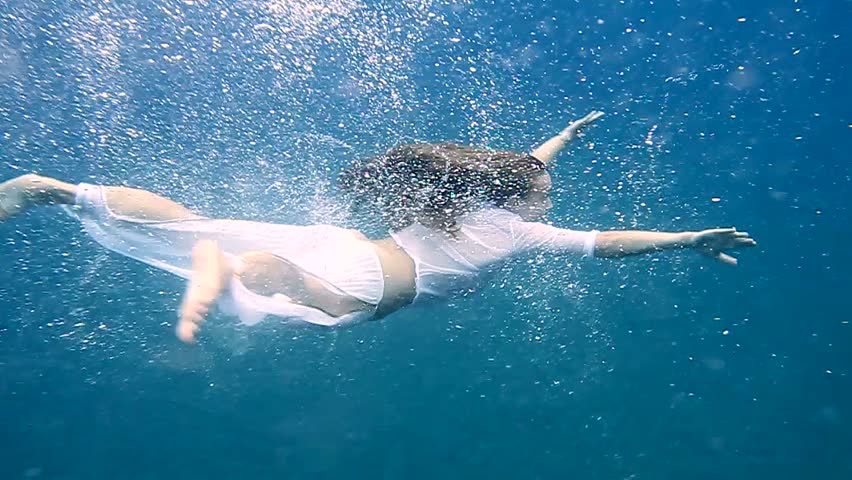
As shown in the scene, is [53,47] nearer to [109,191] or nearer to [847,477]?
[109,191]

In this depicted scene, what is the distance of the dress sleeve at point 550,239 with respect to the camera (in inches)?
208

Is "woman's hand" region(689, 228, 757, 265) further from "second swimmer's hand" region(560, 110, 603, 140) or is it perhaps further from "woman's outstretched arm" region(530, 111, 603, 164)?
"woman's outstretched arm" region(530, 111, 603, 164)

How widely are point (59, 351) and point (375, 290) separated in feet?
57.4

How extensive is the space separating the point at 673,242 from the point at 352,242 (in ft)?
9.26

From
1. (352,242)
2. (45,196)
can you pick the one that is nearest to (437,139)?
(352,242)

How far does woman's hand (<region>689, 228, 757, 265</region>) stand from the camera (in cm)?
495

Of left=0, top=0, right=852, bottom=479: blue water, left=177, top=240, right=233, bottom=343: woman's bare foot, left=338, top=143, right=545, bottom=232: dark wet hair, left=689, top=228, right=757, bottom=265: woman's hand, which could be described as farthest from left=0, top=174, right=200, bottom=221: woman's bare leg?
left=689, top=228, right=757, bottom=265: woman's hand

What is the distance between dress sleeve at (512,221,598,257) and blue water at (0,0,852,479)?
2.73 meters

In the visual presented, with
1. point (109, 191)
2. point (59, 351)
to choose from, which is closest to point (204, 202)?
point (109, 191)

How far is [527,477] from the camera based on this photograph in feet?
115

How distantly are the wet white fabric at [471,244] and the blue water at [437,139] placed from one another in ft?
6.17

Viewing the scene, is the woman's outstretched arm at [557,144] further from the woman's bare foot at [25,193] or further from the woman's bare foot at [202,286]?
the woman's bare foot at [25,193]

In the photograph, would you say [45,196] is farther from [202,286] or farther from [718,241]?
[718,241]

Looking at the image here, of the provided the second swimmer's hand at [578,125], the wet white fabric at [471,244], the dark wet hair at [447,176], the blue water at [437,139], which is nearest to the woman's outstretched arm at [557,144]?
the second swimmer's hand at [578,125]
